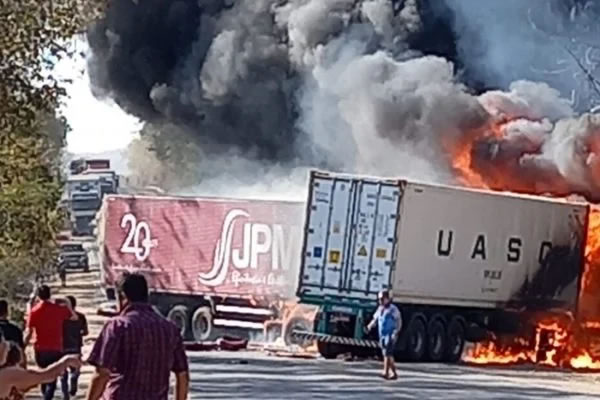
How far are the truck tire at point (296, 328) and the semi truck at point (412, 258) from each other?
54cm

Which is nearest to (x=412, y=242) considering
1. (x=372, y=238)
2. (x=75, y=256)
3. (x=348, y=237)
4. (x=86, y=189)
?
(x=372, y=238)

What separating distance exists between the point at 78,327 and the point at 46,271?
25.1m

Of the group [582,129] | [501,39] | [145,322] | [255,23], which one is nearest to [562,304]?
[582,129]

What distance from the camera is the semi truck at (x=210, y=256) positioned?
1379 inches

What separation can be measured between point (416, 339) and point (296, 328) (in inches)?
112

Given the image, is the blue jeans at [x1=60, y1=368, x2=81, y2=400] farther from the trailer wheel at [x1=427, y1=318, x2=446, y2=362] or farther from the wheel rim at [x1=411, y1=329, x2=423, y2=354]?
the trailer wheel at [x1=427, y1=318, x2=446, y2=362]

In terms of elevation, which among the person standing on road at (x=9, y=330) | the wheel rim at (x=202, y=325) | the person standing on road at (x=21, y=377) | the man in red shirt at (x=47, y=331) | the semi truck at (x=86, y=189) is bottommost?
the wheel rim at (x=202, y=325)

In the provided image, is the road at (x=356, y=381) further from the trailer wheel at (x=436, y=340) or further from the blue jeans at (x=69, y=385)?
the blue jeans at (x=69, y=385)

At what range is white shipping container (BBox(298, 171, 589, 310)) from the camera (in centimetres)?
3083

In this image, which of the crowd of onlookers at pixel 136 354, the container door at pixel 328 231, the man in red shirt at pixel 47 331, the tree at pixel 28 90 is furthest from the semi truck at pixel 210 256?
the crowd of onlookers at pixel 136 354

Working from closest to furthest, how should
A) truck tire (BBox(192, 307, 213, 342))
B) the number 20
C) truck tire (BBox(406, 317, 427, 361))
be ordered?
truck tire (BBox(406, 317, 427, 361))
truck tire (BBox(192, 307, 213, 342))
the number 20

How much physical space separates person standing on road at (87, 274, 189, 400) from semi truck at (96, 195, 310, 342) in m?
23.9

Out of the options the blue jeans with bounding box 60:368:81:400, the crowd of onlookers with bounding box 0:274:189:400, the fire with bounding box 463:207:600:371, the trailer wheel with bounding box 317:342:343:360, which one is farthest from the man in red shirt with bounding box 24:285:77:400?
the fire with bounding box 463:207:600:371

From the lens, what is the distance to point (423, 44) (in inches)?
1998
